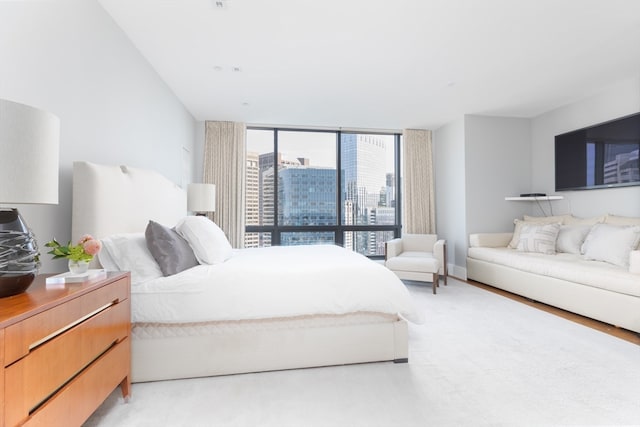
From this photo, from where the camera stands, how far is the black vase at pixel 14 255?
1057 millimetres

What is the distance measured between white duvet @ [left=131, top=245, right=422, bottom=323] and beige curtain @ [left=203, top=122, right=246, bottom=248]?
2800mm

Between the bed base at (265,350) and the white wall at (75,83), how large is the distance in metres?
0.82

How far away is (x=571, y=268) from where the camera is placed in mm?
3129

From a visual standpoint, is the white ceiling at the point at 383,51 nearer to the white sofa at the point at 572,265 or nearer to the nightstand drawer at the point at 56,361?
the white sofa at the point at 572,265

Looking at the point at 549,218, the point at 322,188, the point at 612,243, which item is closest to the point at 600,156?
the point at 549,218

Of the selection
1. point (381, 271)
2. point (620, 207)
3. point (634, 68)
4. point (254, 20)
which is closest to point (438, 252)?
point (620, 207)

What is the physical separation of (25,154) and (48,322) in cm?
56

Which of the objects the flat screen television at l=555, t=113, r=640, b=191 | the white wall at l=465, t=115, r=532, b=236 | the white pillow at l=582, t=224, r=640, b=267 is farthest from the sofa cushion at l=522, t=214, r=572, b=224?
the white pillow at l=582, t=224, r=640, b=267

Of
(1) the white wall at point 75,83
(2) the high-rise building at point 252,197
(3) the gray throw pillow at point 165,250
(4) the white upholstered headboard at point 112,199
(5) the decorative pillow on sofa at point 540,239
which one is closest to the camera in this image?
(1) the white wall at point 75,83

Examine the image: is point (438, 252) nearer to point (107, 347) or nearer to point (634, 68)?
point (634, 68)

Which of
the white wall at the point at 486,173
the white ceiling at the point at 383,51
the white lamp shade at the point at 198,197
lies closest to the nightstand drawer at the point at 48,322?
the white ceiling at the point at 383,51

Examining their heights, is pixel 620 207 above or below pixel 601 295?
above

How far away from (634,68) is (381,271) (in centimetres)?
370

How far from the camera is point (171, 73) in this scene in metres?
3.21
